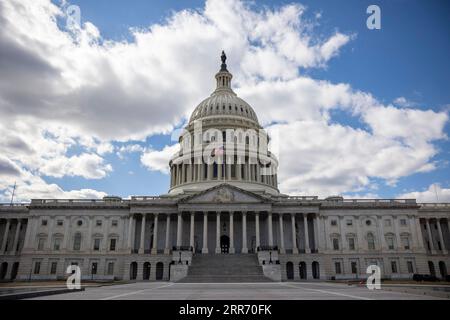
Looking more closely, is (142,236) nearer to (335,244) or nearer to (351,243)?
(335,244)

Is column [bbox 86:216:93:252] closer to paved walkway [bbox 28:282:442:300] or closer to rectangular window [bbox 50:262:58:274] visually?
rectangular window [bbox 50:262:58:274]

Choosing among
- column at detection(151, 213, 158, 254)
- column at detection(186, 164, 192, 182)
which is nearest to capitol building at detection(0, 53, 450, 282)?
column at detection(151, 213, 158, 254)

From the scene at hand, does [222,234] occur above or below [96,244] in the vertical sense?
above

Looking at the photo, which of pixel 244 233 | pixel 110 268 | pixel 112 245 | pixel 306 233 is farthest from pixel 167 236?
pixel 306 233

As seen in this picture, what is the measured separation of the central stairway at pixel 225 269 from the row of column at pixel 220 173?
26.6 meters

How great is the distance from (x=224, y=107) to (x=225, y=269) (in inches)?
2063

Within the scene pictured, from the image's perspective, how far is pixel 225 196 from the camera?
239ft

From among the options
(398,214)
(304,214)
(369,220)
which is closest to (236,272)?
(304,214)

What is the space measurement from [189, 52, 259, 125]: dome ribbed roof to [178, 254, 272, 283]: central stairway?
4465 centimetres

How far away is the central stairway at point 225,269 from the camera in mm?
54062

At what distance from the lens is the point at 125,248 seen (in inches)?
2918

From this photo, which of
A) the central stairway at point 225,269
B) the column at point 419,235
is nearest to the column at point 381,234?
the column at point 419,235

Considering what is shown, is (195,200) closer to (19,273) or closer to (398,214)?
(19,273)

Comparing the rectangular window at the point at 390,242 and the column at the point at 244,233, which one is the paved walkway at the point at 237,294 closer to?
the column at the point at 244,233
